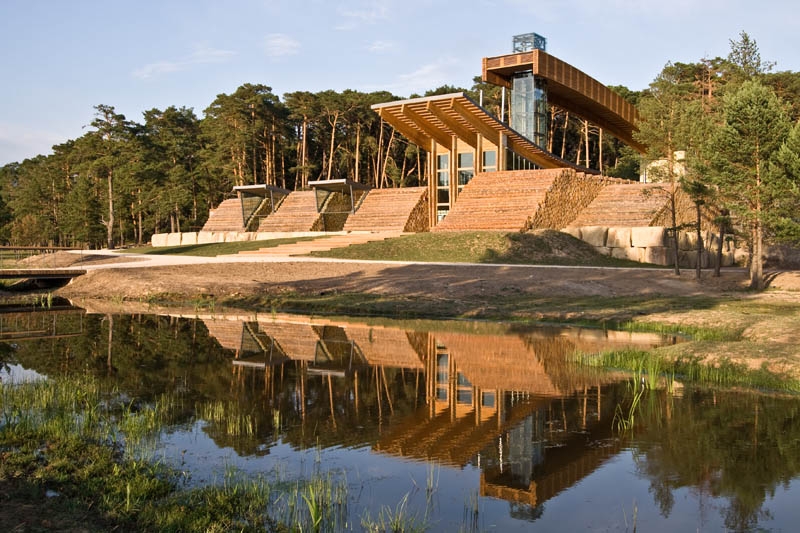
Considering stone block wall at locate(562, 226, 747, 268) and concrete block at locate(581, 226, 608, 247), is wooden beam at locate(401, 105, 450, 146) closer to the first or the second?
concrete block at locate(581, 226, 608, 247)

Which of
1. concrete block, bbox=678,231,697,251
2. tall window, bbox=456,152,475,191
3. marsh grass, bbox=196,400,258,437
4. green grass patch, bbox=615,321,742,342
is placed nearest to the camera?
marsh grass, bbox=196,400,258,437

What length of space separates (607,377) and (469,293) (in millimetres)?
11152

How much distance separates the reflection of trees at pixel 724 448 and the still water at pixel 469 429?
27mm

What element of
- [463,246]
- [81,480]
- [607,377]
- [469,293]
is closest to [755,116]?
[469,293]

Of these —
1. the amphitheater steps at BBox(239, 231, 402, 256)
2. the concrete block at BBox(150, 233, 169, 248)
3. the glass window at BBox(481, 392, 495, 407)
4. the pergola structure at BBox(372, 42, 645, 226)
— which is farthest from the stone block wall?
the concrete block at BBox(150, 233, 169, 248)

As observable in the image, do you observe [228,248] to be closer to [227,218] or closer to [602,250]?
[227,218]

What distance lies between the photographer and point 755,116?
22.5 m

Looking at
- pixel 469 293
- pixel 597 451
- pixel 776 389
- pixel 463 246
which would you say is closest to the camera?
pixel 597 451

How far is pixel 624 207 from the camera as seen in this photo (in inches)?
1427

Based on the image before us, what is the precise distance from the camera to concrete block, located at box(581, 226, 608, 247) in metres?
33.0

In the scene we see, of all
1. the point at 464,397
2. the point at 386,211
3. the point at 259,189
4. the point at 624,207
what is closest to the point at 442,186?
the point at 386,211

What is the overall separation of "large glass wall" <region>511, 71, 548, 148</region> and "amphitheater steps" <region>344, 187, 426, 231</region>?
8446mm

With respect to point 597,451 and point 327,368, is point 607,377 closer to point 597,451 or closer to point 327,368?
point 597,451

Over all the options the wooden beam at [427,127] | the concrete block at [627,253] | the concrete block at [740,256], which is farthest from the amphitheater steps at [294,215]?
the concrete block at [740,256]
